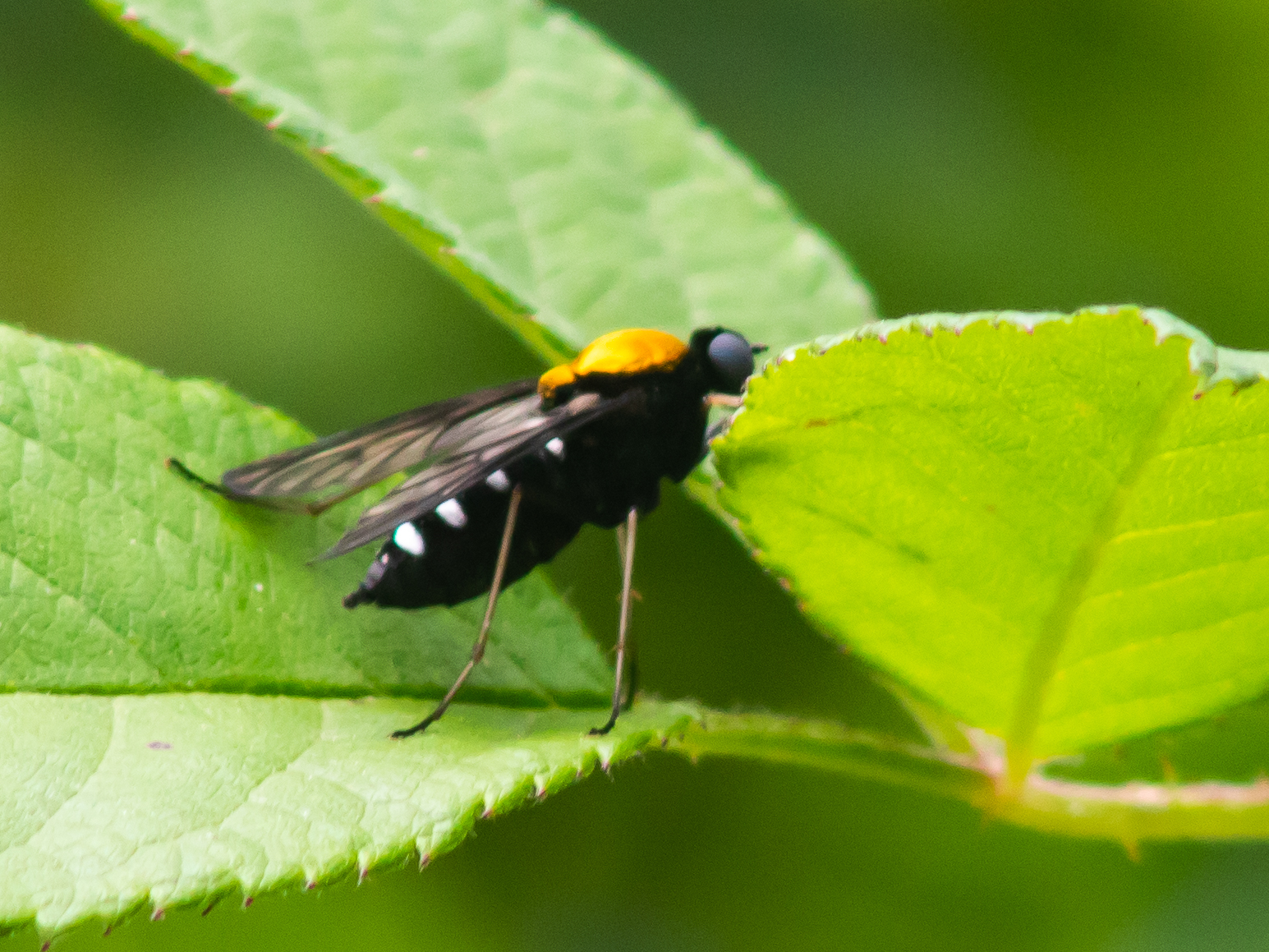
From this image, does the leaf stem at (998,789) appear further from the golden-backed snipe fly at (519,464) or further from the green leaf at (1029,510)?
the golden-backed snipe fly at (519,464)

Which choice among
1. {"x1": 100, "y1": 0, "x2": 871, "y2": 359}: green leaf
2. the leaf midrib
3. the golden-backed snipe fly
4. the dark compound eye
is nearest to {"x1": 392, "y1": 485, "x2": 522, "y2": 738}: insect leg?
the golden-backed snipe fly

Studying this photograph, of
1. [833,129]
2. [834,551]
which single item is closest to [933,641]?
[834,551]

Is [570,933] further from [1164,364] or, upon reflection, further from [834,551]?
[1164,364]

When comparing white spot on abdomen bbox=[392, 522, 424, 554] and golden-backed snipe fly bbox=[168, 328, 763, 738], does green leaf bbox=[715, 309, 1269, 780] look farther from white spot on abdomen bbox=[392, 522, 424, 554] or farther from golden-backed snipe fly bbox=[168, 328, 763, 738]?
white spot on abdomen bbox=[392, 522, 424, 554]

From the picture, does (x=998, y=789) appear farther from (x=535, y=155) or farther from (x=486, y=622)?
(x=535, y=155)

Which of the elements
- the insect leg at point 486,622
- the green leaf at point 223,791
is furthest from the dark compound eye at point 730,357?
the green leaf at point 223,791

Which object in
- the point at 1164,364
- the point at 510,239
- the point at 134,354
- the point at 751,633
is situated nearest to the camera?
the point at 1164,364
